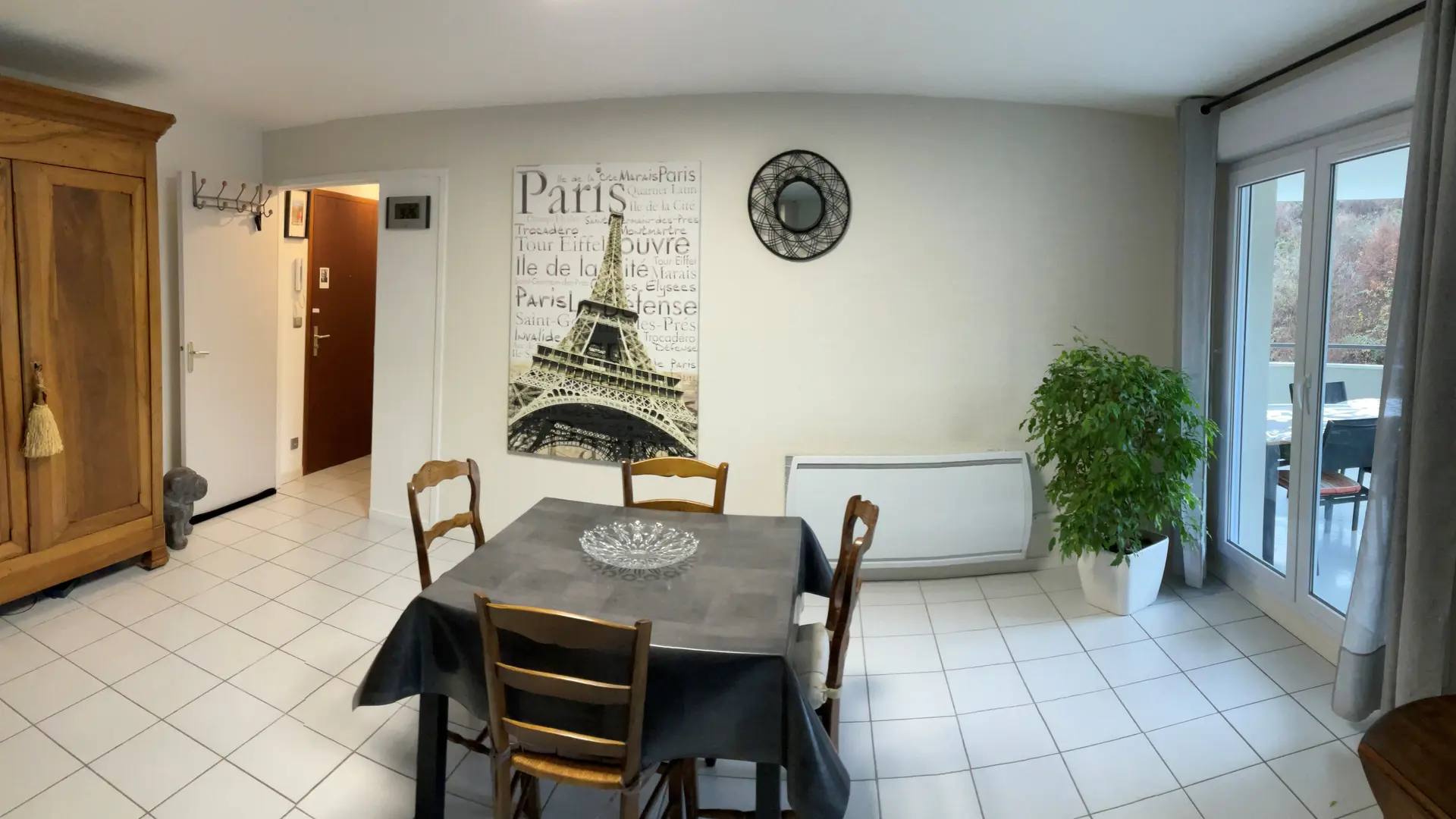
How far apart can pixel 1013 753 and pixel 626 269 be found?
2.55 meters

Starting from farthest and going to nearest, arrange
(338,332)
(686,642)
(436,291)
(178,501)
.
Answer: (338,332)
(436,291)
(178,501)
(686,642)

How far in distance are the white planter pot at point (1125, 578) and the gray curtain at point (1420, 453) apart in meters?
0.89

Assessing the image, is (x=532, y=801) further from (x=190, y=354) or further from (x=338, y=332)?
(x=338, y=332)

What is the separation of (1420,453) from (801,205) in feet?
7.63

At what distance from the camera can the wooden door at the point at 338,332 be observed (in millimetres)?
4945

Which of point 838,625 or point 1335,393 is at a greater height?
point 1335,393

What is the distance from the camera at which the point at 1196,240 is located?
317 centimetres

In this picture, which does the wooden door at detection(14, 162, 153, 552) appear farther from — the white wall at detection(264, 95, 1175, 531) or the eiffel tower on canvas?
the white wall at detection(264, 95, 1175, 531)

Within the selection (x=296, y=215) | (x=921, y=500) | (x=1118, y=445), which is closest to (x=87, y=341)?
(x=296, y=215)

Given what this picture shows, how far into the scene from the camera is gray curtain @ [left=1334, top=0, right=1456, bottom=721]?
6.27 feet

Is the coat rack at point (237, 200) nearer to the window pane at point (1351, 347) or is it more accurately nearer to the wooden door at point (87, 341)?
the wooden door at point (87, 341)

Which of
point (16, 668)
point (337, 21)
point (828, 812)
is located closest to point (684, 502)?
point (828, 812)

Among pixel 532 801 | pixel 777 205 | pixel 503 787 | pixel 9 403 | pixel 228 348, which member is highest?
pixel 777 205

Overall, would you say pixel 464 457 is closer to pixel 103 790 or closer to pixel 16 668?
pixel 16 668
